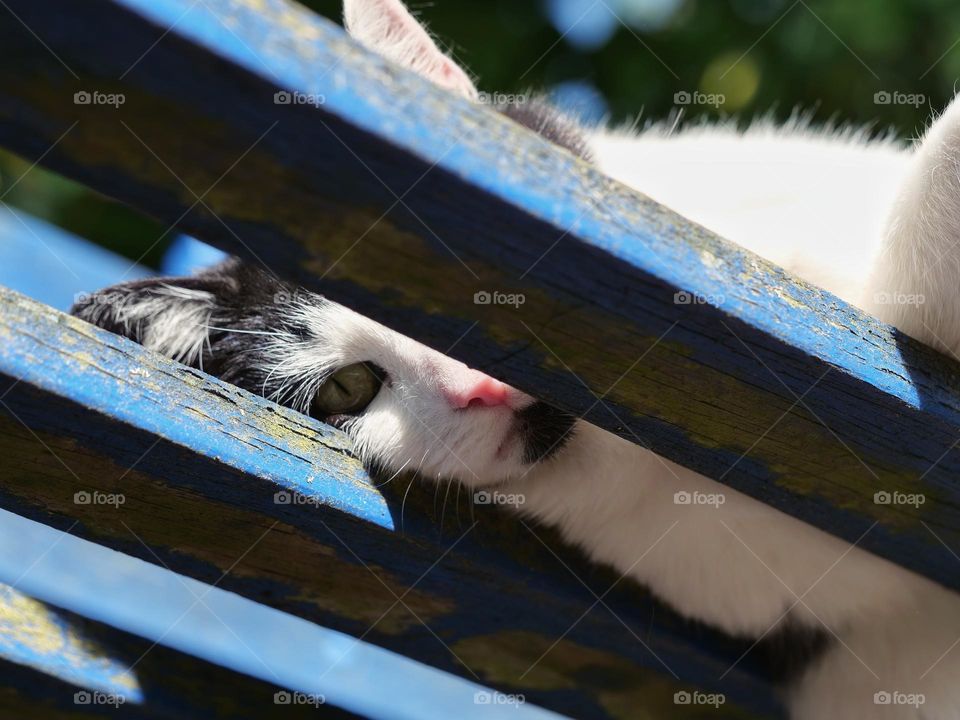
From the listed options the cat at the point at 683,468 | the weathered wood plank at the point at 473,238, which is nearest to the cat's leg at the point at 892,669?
the cat at the point at 683,468

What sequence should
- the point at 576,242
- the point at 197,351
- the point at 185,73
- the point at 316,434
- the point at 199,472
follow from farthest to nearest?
the point at 197,351 < the point at 316,434 < the point at 199,472 < the point at 576,242 < the point at 185,73

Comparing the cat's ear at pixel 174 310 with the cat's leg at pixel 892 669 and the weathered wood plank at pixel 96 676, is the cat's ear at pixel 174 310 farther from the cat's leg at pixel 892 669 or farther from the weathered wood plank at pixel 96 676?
the cat's leg at pixel 892 669

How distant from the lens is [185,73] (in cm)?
52

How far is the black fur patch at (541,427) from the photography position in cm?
116

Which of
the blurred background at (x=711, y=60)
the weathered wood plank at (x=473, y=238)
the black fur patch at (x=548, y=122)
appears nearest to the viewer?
the weathered wood plank at (x=473, y=238)

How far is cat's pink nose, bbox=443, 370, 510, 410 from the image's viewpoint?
112cm

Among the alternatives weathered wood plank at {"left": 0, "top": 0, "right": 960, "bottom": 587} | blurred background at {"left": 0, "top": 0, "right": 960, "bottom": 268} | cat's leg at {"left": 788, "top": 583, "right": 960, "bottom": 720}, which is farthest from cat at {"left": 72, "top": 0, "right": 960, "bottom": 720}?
blurred background at {"left": 0, "top": 0, "right": 960, "bottom": 268}

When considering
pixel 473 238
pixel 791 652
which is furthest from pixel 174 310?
pixel 791 652

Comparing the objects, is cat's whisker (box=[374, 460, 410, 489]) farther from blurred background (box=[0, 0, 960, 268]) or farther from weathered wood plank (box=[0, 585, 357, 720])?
blurred background (box=[0, 0, 960, 268])

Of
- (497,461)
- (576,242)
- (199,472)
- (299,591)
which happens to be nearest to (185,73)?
(576,242)

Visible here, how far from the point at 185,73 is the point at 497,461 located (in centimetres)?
74

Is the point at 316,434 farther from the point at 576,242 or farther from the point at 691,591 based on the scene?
the point at 691,591

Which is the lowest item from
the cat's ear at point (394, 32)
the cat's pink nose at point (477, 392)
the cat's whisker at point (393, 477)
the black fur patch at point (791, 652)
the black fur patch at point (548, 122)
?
the black fur patch at point (791, 652)

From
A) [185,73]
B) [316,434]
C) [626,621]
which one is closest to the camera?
[185,73]
